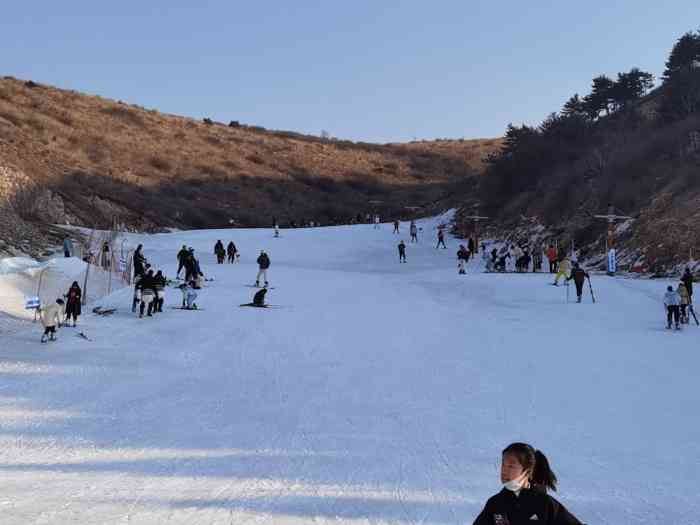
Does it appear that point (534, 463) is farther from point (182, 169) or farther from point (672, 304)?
point (182, 169)

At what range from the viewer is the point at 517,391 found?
40.1ft

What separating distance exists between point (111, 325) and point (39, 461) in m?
10.3

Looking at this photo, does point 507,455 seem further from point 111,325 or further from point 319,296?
point 319,296

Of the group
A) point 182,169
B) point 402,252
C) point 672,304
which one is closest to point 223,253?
point 402,252

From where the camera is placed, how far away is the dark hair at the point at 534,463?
383 centimetres

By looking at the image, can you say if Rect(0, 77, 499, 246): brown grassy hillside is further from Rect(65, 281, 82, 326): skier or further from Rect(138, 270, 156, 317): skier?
Rect(65, 281, 82, 326): skier

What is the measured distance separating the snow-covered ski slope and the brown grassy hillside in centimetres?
2981

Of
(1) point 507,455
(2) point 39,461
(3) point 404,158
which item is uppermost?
(3) point 404,158

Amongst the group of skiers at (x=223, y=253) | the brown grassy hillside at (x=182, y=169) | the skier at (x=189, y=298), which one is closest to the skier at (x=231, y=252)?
the group of skiers at (x=223, y=253)

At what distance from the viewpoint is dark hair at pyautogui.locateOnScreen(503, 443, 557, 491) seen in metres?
3.83

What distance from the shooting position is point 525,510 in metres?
3.84

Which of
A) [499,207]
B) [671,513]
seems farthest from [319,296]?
[499,207]

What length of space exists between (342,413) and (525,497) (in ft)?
23.2

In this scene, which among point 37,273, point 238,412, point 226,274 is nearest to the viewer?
point 238,412
